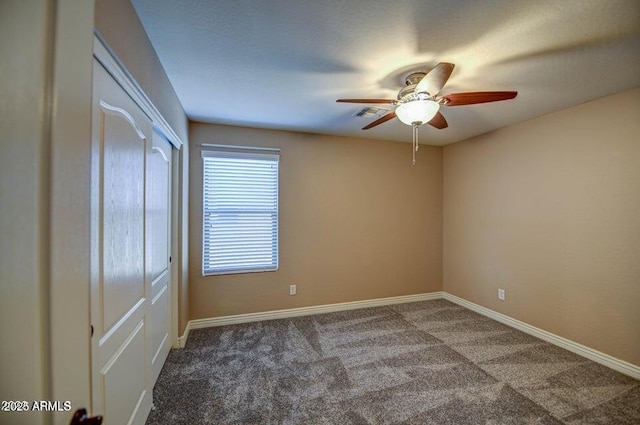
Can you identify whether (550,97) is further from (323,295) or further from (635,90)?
(323,295)

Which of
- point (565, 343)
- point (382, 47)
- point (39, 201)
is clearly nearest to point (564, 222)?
point (565, 343)

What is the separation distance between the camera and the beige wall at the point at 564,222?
87.1 inches

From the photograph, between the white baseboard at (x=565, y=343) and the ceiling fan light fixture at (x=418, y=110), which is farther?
the white baseboard at (x=565, y=343)

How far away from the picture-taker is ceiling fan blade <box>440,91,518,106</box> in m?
1.67

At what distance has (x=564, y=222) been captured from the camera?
8.58ft

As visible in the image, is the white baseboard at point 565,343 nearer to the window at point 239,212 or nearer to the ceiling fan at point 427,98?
the ceiling fan at point 427,98

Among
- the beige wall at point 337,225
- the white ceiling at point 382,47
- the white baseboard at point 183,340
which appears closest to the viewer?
the white ceiling at point 382,47

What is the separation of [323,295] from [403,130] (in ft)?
7.98

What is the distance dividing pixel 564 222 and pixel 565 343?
1212mm

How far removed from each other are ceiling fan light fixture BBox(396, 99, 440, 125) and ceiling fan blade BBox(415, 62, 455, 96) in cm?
7

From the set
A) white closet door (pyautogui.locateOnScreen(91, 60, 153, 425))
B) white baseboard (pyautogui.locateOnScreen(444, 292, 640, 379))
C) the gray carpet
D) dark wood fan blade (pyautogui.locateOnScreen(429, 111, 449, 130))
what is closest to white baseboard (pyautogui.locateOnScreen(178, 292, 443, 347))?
the gray carpet

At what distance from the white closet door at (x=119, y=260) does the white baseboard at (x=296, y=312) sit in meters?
1.29

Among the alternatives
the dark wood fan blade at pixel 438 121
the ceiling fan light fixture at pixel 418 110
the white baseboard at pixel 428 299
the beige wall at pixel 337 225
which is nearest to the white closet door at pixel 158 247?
the white baseboard at pixel 428 299

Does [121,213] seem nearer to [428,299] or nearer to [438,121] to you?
[438,121]
